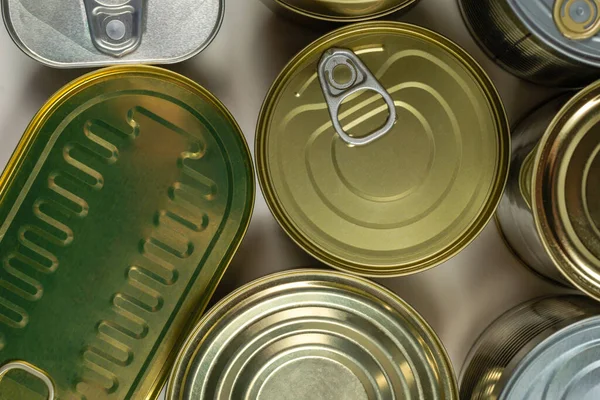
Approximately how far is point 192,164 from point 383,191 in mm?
340

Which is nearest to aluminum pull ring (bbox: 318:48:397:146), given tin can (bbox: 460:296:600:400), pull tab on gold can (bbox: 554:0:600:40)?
pull tab on gold can (bbox: 554:0:600:40)

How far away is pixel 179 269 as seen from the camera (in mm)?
1101

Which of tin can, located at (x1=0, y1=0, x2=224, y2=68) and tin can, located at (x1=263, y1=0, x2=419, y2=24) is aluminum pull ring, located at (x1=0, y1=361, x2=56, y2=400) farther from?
tin can, located at (x1=263, y1=0, x2=419, y2=24)

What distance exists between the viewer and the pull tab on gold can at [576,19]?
961mm

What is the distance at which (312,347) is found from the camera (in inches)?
45.9

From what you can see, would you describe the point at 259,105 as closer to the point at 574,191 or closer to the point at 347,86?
the point at 347,86

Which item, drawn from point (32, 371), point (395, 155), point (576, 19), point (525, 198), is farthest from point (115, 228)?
point (576, 19)

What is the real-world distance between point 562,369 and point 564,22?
1.89ft

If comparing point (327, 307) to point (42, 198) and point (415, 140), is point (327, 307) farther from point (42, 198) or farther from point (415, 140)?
point (42, 198)

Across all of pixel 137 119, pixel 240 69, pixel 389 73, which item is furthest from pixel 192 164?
pixel 389 73

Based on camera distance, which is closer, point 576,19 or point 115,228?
point 576,19

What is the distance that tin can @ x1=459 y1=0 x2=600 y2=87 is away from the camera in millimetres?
966

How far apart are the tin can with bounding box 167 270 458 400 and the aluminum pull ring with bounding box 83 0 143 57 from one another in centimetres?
45

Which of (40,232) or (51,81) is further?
(51,81)
